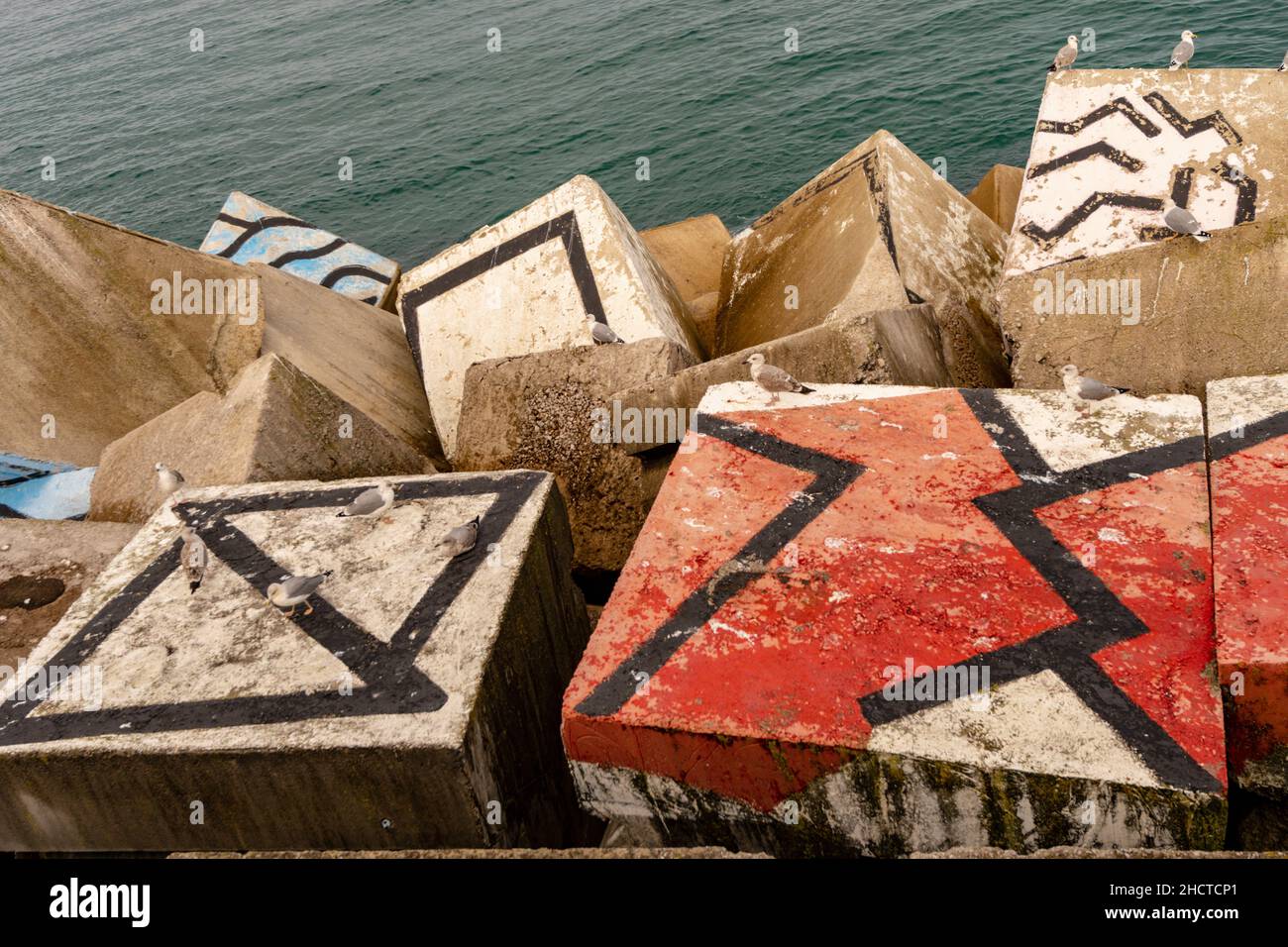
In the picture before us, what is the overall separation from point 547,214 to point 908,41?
1304 centimetres

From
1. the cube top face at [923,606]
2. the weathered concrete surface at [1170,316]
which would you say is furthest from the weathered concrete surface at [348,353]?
the weathered concrete surface at [1170,316]

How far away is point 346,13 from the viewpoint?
2600 cm

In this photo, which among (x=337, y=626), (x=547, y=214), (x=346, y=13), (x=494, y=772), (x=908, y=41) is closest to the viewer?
(x=494, y=772)

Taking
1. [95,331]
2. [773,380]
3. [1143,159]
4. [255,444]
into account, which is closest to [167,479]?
[255,444]

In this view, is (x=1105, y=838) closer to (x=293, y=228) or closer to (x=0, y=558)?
(x=0, y=558)

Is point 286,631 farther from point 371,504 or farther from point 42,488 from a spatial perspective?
point 42,488

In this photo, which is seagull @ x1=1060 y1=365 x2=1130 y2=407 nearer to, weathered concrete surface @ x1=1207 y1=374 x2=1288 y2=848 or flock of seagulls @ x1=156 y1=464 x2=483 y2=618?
weathered concrete surface @ x1=1207 y1=374 x2=1288 y2=848

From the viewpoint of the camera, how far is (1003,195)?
1030cm

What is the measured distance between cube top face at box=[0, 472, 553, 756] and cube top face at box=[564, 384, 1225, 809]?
0.70 meters

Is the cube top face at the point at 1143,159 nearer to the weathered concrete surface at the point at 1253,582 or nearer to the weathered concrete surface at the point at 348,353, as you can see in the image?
the weathered concrete surface at the point at 1253,582

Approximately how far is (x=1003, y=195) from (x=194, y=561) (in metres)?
8.92

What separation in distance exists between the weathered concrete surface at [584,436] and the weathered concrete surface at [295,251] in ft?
19.9

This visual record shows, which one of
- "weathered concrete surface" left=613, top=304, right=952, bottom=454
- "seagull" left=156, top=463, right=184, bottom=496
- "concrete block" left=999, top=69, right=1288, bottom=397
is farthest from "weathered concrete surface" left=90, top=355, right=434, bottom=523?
"concrete block" left=999, top=69, right=1288, bottom=397
